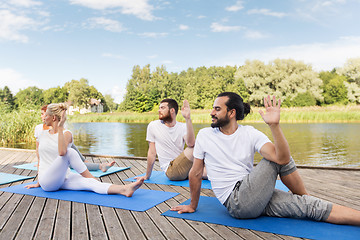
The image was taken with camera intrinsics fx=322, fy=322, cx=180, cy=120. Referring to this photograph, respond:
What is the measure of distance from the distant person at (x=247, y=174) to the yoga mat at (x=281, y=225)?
0.17 feet

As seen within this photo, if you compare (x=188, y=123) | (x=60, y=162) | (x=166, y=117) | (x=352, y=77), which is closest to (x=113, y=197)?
(x=60, y=162)

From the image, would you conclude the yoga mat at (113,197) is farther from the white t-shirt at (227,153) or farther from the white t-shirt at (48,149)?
the white t-shirt at (227,153)

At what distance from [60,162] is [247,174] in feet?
6.36

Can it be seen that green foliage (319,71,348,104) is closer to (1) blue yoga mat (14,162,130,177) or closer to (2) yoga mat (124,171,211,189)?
(1) blue yoga mat (14,162,130,177)

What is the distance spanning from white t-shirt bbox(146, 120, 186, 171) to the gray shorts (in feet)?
5.56

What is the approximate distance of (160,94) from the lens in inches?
1884

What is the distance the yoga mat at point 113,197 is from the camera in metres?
3.00

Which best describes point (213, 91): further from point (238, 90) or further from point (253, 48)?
point (253, 48)

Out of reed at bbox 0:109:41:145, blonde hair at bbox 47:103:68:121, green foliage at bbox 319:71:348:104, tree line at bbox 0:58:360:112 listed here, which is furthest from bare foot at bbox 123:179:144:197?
green foliage at bbox 319:71:348:104

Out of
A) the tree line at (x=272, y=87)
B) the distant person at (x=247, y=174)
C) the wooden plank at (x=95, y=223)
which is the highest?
the tree line at (x=272, y=87)

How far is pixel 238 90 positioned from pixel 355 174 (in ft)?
113

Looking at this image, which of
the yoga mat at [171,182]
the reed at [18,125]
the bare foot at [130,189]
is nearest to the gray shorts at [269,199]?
the bare foot at [130,189]

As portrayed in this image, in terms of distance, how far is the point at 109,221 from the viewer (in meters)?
2.60

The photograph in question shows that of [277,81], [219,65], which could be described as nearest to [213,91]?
[277,81]
